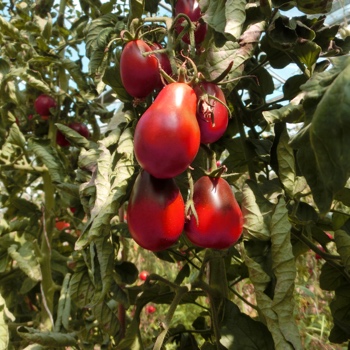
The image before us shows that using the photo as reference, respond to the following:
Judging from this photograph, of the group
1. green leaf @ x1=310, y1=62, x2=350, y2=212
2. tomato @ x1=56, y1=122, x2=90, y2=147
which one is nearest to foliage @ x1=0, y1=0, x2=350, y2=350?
green leaf @ x1=310, y1=62, x2=350, y2=212

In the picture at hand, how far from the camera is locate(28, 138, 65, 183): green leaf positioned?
117cm

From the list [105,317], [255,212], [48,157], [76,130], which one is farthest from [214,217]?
[76,130]

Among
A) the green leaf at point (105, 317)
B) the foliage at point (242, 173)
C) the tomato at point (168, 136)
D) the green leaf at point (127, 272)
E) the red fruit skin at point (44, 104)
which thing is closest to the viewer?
the foliage at point (242, 173)

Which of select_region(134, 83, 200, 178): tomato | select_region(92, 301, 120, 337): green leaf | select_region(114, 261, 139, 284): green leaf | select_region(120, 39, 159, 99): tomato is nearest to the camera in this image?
select_region(134, 83, 200, 178): tomato

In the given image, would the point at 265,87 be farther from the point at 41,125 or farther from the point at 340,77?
the point at 41,125

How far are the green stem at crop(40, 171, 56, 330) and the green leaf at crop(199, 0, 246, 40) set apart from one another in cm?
84

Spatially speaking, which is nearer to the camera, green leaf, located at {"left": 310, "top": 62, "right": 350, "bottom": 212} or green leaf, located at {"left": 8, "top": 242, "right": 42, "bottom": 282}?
green leaf, located at {"left": 310, "top": 62, "right": 350, "bottom": 212}

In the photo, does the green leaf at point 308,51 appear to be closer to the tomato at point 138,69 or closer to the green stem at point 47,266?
the tomato at point 138,69

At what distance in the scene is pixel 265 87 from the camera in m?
0.89

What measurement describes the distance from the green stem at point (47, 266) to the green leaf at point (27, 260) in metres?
0.03

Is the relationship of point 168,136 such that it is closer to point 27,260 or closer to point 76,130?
point 27,260

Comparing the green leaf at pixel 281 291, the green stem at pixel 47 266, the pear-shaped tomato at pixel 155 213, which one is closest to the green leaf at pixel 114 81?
the pear-shaped tomato at pixel 155 213

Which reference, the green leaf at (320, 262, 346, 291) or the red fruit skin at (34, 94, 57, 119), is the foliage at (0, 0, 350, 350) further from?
the red fruit skin at (34, 94, 57, 119)

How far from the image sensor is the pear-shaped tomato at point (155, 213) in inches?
24.2
